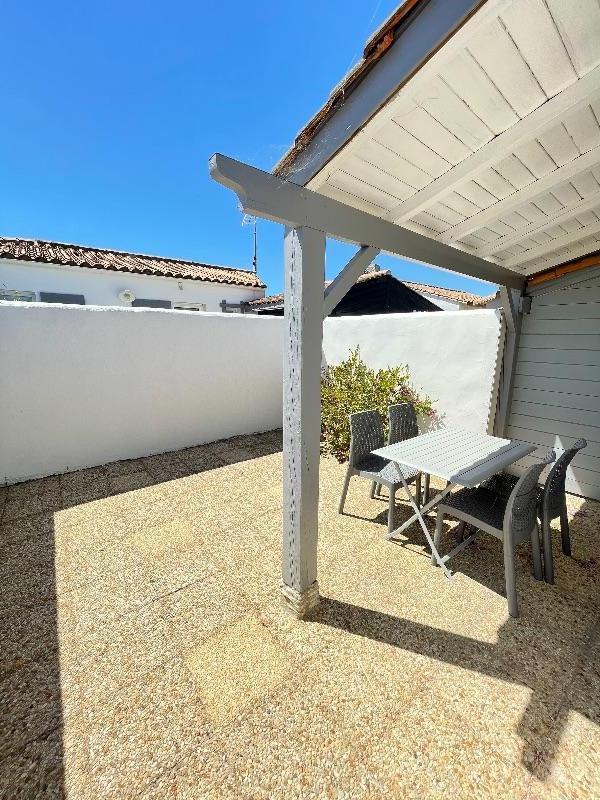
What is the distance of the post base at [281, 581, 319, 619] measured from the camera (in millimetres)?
2324

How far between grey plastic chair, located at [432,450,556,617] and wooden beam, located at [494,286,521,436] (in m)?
2.21

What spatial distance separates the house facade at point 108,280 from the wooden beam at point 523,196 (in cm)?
989

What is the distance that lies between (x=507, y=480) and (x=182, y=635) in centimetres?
318

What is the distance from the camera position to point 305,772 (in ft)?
4.92

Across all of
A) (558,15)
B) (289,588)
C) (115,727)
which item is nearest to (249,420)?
(289,588)

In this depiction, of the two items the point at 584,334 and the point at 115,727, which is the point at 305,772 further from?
the point at 584,334

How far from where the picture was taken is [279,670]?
6.48 ft

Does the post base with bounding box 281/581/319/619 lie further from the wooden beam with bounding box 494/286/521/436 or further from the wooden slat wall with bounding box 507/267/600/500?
the wooden slat wall with bounding box 507/267/600/500

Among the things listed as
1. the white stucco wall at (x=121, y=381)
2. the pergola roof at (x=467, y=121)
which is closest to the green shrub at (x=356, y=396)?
the white stucco wall at (x=121, y=381)

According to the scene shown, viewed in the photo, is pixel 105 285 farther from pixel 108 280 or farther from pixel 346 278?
pixel 346 278

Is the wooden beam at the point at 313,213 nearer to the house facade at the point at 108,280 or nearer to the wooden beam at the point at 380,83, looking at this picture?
the wooden beam at the point at 380,83

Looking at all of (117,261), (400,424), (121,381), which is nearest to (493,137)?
(400,424)

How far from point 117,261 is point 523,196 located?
11584 millimetres

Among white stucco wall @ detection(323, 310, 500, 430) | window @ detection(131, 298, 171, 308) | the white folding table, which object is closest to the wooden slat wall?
white stucco wall @ detection(323, 310, 500, 430)
